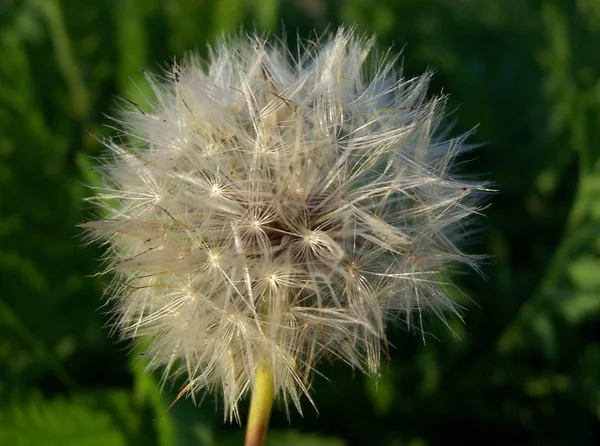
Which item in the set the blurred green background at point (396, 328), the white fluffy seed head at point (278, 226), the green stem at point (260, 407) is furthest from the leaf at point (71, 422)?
the green stem at point (260, 407)

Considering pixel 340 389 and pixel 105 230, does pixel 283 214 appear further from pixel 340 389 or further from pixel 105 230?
pixel 340 389

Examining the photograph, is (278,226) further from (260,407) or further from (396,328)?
(396,328)

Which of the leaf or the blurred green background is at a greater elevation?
the blurred green background

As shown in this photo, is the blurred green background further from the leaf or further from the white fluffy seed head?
the white fluffy seed head

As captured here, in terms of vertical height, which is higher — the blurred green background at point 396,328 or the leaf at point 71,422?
the blurred green background at point 396,328

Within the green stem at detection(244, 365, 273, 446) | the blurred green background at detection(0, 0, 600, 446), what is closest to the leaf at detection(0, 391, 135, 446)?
the blurred green background at detection(0, 0, 600, 446)

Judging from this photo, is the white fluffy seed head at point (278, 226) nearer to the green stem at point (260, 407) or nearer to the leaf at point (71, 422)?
the green stem at point (260, 407)

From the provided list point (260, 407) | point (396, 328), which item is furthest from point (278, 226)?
point (396, 328)
